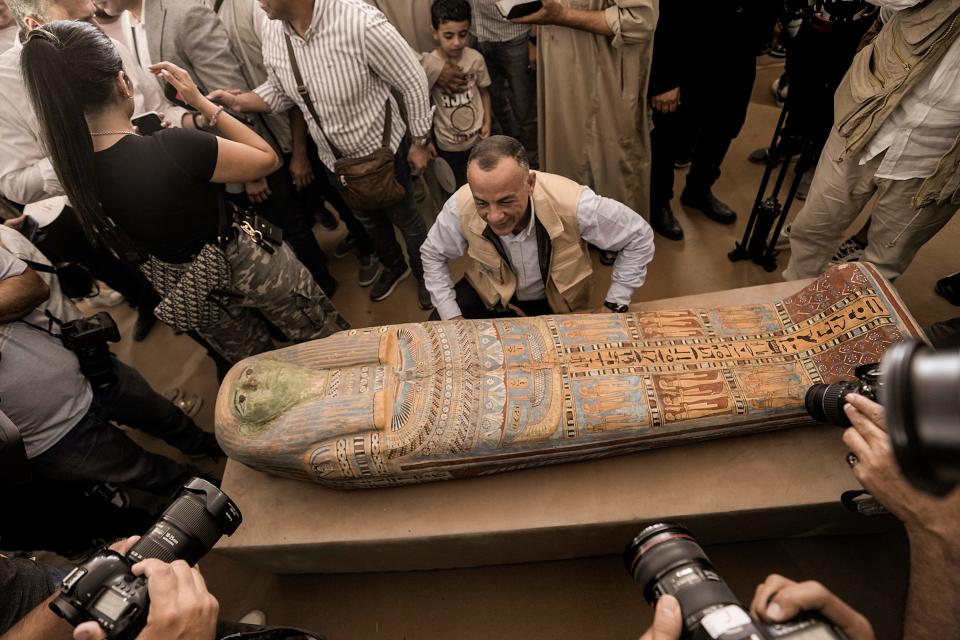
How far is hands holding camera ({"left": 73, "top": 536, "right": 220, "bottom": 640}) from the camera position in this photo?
109cm

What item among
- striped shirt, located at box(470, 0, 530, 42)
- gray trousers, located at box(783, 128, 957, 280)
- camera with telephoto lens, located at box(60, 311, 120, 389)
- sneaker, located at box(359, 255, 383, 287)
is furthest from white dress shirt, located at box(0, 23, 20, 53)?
gray trousers, located at box(783, 128, 957, 280)

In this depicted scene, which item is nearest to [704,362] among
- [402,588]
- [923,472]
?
[923,472]

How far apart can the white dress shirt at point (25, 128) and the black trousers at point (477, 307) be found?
1622mm

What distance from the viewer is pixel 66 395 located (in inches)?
76.1

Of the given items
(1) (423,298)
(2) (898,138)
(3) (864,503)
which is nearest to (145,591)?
(3) (864,503)

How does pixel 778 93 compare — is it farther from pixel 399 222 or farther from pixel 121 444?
pixel 121 444

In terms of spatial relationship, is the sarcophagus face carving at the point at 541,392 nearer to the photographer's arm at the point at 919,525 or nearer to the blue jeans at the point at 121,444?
the photographer's arm at the point at 919,525

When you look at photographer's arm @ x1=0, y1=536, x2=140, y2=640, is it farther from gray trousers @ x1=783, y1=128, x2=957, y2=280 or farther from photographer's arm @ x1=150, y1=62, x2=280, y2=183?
gray trousers @ x1=783, y1=128, x2=957, y2=280

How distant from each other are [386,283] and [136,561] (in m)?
2.45

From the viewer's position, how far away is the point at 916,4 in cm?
180

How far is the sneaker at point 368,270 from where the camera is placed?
3652mm

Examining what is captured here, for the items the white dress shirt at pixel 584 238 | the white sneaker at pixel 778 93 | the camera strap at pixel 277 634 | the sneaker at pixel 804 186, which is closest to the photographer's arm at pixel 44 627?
the camera strap at pixel 277 634

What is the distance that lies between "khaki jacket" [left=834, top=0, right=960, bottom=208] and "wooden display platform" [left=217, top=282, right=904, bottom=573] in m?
1.13

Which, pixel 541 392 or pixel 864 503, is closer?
pixel 864 503
